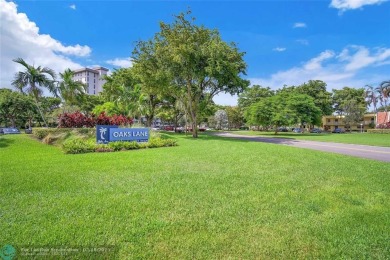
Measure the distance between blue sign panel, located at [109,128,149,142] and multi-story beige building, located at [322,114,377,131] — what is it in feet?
207

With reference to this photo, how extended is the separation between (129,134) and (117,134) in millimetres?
735

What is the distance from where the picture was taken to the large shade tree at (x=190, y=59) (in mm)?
20266

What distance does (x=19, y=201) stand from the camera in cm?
436

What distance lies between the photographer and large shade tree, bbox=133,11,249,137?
66.5ft

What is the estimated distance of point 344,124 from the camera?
64.4 m

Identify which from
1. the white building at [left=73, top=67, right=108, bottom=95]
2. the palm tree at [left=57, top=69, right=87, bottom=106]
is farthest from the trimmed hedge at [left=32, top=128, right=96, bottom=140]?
the white building at [left=73, top=67, right=108, bottom=95]

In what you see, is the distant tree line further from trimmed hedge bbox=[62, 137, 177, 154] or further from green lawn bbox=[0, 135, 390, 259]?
green lawn bbox=[0, 135, 390, 259]

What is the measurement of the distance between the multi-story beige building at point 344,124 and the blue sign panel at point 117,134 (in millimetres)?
63373

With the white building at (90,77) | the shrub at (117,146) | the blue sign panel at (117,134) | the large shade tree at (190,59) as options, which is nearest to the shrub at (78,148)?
the shrub at (117,146)

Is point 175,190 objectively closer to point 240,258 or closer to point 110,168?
point 240,258

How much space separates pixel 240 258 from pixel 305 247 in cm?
96

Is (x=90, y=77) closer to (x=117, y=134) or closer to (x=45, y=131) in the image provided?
(x=45, y=131)

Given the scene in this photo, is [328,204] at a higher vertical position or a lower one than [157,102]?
lower

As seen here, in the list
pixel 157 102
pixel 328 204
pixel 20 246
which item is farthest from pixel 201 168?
pixel 157 102
